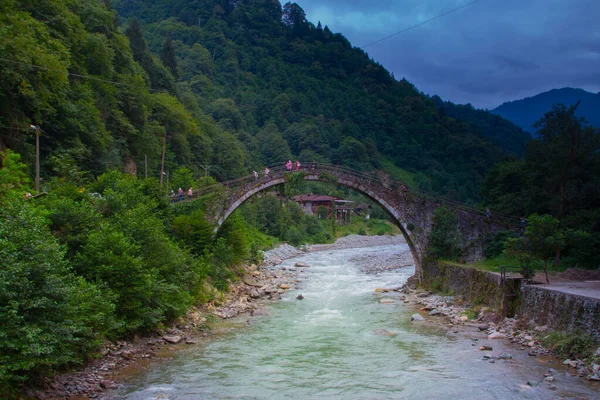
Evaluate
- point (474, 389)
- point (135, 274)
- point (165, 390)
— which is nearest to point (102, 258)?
point (135, 274)

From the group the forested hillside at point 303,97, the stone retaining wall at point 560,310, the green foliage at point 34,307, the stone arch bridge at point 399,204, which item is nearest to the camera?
the green foliage at point 34,307

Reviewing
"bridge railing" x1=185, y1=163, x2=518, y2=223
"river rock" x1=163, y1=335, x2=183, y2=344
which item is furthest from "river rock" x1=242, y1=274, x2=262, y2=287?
"river rock" x1=163, y1=335, x2=183, y2=344

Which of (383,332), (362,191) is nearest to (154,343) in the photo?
(383,332)

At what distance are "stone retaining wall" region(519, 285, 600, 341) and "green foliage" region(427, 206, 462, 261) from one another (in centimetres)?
920

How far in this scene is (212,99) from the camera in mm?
89688

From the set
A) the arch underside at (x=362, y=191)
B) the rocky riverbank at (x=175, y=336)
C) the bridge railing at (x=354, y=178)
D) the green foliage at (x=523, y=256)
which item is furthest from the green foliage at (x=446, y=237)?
the rocky riverbank at (x=175, y=336)

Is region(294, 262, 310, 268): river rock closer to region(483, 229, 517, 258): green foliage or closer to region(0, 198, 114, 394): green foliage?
region(483, 229, 517, 258): green foliage

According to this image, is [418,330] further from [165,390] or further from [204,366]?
[165,390]

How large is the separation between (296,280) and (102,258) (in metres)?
17.5

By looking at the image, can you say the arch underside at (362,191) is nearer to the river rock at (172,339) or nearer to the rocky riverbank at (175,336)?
the rocky riverbank at (175,336)

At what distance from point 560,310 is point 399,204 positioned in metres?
14.4

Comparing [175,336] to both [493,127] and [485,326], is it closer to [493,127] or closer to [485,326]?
[485,326]

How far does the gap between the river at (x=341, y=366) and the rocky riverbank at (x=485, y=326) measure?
0.78 ft

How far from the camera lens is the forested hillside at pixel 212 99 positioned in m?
24.6
